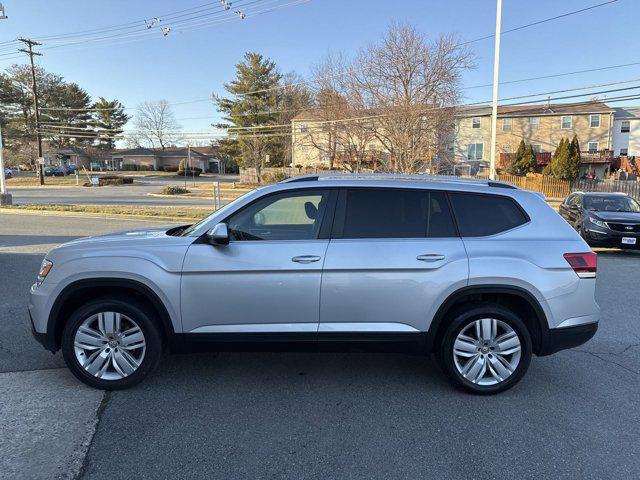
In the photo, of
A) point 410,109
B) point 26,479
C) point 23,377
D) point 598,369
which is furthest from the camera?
point 410,109

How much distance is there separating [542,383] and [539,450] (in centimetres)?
110

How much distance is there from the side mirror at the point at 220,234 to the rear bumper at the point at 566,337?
2.69m

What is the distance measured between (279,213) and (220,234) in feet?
3.37

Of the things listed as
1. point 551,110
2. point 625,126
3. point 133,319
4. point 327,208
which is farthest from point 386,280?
point 625,126

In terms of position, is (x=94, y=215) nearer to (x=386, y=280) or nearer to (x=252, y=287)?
(x=252, y=287)

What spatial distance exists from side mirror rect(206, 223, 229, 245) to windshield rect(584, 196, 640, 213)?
38.0 feet

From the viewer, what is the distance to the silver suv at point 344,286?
3426 mm

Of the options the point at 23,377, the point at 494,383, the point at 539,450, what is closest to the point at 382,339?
the point at 494,383

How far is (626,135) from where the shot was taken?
46094 mm

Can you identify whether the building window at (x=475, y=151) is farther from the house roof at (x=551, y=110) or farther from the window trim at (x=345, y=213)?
the window trim at (x=345, y=213)

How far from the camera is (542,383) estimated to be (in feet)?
12.7

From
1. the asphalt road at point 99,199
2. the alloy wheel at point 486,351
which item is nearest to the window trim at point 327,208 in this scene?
the alloy wheel at point 486,351

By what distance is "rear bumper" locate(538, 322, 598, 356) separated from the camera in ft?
11.7

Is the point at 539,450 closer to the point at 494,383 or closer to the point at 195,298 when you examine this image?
the point at 494,383
